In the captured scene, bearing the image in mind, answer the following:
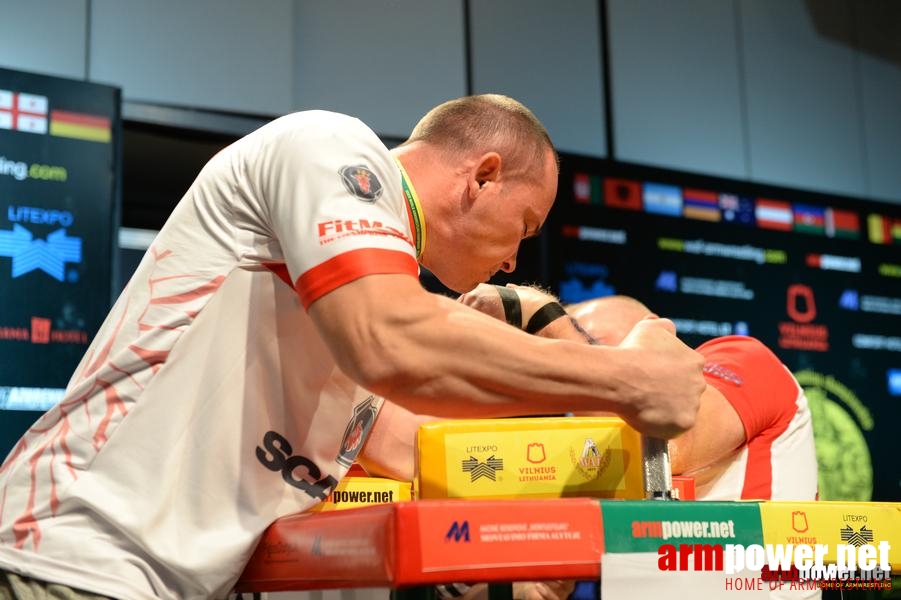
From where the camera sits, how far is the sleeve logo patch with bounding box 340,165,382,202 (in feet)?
3.40

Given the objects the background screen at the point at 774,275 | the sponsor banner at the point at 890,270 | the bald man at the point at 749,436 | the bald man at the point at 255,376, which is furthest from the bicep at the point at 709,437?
the sponsor banner at the point at 890,270

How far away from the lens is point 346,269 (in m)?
0.98

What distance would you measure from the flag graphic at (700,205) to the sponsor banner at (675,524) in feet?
10.6

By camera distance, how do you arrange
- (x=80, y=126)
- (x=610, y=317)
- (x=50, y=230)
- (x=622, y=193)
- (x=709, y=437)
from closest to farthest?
(x=709, y=437)
(x=610, y=317)
(x=50, y=230)
(x=80, y=126)
(x=622, y=193)

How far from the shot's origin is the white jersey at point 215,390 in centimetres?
102

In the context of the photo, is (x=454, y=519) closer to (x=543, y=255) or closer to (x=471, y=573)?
(x=471, y=573)

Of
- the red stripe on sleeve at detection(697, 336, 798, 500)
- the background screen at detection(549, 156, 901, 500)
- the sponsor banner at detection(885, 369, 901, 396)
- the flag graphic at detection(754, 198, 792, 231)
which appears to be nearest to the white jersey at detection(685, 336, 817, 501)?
the red stripe on sleeve at detection(697, 336, 798, 500)

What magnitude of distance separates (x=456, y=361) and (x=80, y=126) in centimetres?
241

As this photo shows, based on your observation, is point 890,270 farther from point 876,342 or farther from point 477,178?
point 477,178

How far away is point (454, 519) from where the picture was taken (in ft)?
2.73

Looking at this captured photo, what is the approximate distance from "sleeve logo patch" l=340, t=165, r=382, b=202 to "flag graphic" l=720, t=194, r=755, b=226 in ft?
10.9

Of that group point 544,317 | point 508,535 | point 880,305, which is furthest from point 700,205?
point 508,535

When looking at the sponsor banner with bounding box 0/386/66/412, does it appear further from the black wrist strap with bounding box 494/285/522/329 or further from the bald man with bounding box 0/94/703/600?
the bald man with bounding box 0/94/703/600

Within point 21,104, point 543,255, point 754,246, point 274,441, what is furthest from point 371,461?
point 754,246
